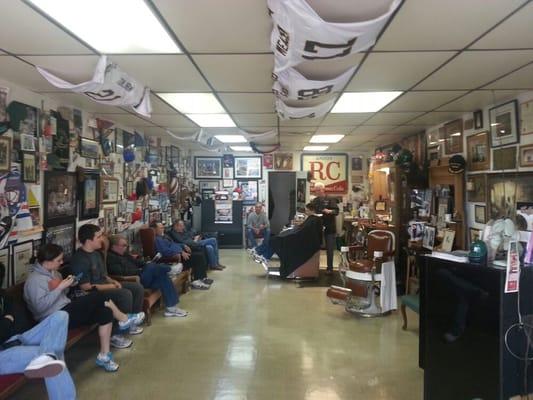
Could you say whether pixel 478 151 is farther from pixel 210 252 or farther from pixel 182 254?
pixel 210 252

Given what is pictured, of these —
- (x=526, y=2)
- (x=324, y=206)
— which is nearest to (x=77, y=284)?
(x=526, y=2)

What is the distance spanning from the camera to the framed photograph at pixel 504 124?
376cm

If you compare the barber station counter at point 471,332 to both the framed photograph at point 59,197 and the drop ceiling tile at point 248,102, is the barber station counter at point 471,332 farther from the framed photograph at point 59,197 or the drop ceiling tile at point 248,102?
the framed photograph at point 59,197

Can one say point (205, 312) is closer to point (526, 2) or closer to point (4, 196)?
point (4, 196)

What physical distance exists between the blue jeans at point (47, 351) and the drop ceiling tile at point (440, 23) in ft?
9.68

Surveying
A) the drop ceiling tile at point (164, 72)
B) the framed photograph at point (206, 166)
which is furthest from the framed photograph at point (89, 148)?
the framed photograph at point (206, 166)

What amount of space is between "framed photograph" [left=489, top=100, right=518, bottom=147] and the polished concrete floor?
218 cm

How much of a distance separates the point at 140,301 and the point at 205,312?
88cm

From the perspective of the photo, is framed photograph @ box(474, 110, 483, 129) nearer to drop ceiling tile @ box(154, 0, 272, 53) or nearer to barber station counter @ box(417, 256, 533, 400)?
barber station counter @ box(417, 256, 533, 400)

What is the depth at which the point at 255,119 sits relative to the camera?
497 centimetres

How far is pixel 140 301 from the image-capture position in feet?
13.5

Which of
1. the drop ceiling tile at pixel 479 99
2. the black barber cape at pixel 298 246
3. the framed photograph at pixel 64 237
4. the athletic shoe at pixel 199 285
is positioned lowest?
the athletic shoe at pixel 199 285

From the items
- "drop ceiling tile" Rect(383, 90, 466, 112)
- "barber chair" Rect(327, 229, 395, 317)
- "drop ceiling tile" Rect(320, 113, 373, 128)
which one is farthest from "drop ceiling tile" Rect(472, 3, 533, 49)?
"barber chair" Rect(327, 229, 395, 317)

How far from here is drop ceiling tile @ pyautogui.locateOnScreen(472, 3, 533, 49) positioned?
6.66 feet
